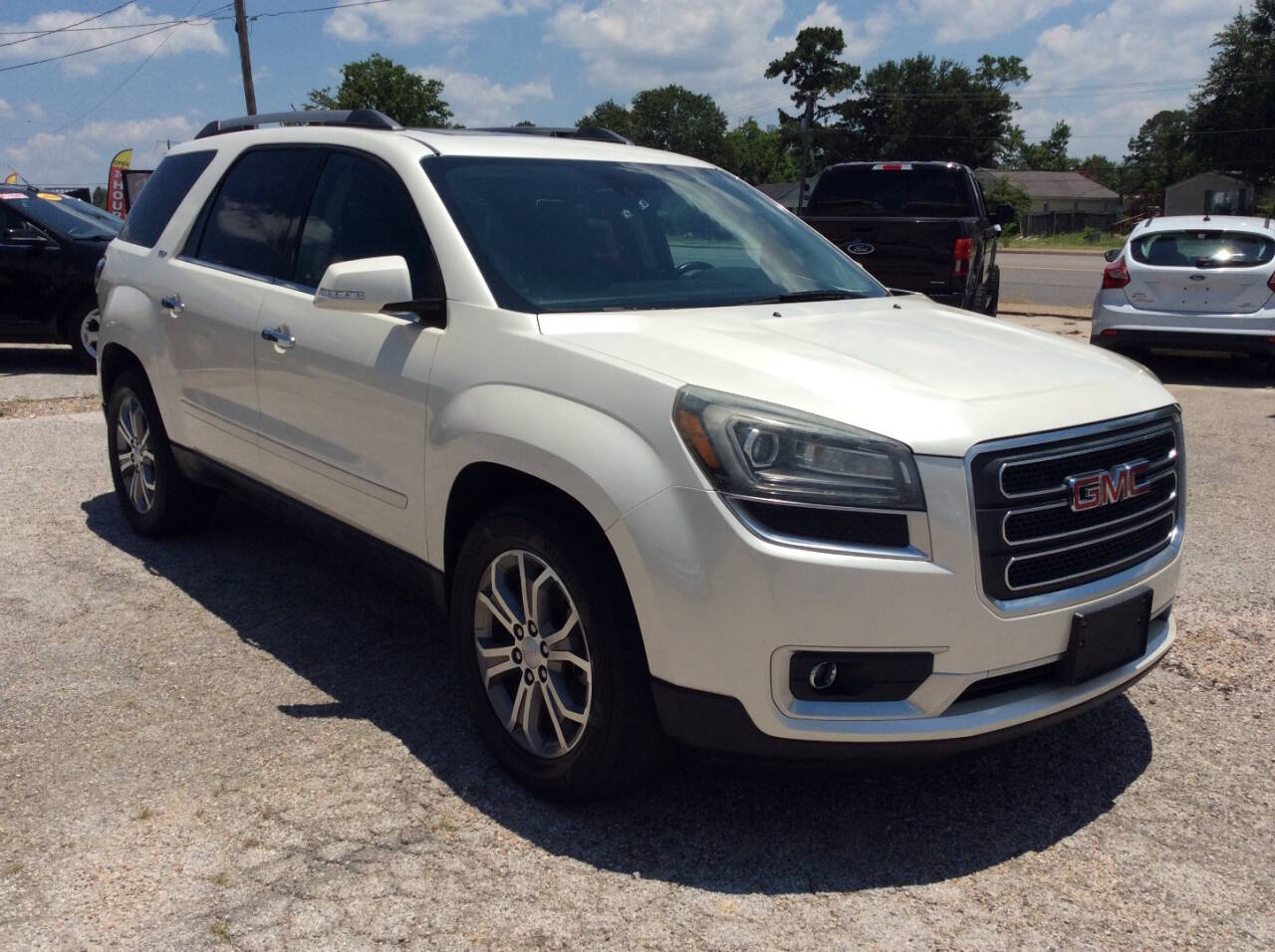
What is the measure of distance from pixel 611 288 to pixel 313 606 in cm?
204

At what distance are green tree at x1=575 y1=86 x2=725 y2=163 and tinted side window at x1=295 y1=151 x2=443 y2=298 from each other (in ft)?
402

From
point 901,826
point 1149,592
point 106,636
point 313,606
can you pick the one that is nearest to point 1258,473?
point 1149,592

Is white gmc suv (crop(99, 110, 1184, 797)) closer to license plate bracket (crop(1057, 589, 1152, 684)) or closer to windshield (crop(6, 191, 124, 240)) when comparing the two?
license plate bracket (crop(1057, 589, 1152, 684))

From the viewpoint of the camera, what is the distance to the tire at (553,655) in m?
2.84

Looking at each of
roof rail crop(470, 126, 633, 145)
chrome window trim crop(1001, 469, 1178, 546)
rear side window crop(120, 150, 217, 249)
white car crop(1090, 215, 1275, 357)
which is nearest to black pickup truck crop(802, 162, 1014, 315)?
white car crop(1090, 215, 1275, 357)

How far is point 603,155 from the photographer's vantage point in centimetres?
416

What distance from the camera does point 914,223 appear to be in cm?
1073

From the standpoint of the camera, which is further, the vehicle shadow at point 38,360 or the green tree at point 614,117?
the green tree at point 614,117

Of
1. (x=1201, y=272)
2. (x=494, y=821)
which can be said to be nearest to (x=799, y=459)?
(x=494, y=821)

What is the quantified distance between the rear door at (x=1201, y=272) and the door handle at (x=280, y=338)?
29.6 feet

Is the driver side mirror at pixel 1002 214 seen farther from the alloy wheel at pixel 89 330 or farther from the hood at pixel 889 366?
the hood at pixel 889 366

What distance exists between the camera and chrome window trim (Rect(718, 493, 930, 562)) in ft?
8.50

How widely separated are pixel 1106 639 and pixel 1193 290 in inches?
347

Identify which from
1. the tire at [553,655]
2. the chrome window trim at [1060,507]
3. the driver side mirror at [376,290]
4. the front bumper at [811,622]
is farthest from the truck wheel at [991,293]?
the front bumper at [811,622]
